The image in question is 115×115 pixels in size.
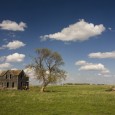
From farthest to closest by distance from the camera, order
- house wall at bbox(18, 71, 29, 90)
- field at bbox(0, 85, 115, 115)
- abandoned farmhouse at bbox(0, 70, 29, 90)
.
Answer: house wall at bbox(18, 71, 29, 90) < abandoned farmhouse at bbox(0, 70, 29, 90) < field at bbox(0, 85, 115, 115)

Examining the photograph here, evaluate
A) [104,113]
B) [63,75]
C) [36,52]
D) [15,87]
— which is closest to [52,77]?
[63,75]

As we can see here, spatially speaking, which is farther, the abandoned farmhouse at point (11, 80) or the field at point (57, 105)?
the abandoned farmhouse at point (11, 80)

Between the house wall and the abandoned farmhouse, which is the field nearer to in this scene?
the abandoned farmhouse

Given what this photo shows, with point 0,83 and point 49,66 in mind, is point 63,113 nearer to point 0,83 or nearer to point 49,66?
point 49,66

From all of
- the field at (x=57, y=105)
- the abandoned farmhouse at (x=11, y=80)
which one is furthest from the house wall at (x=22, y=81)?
the field at (x=57, y=105)

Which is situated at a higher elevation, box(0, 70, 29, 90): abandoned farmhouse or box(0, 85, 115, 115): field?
box(0, 70, 29, 90): abandoned farmhouse

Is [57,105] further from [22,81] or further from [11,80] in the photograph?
[22,81]

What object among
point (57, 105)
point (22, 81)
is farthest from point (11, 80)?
point (57, 105)

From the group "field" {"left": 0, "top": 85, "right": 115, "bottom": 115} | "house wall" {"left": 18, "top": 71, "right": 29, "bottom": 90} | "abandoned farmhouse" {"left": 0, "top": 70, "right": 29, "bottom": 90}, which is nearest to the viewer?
"field" {"left": 0, "top": 85, "right": 115, "bottom": 115}

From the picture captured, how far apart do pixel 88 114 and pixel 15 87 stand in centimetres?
6921

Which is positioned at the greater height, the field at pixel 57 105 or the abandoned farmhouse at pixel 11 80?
the abandoned farmhouse at pixel 11 80

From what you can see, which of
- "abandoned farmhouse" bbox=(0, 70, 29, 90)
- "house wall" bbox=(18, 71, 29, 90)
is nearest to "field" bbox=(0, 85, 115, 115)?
"abandoned farmhouse" bbox=(0, 70, 29, 90)

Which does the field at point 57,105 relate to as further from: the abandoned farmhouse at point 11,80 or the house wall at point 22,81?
the house wall at point 22,81

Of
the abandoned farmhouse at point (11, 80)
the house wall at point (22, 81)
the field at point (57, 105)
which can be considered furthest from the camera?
the house wall at point (22, 81)
